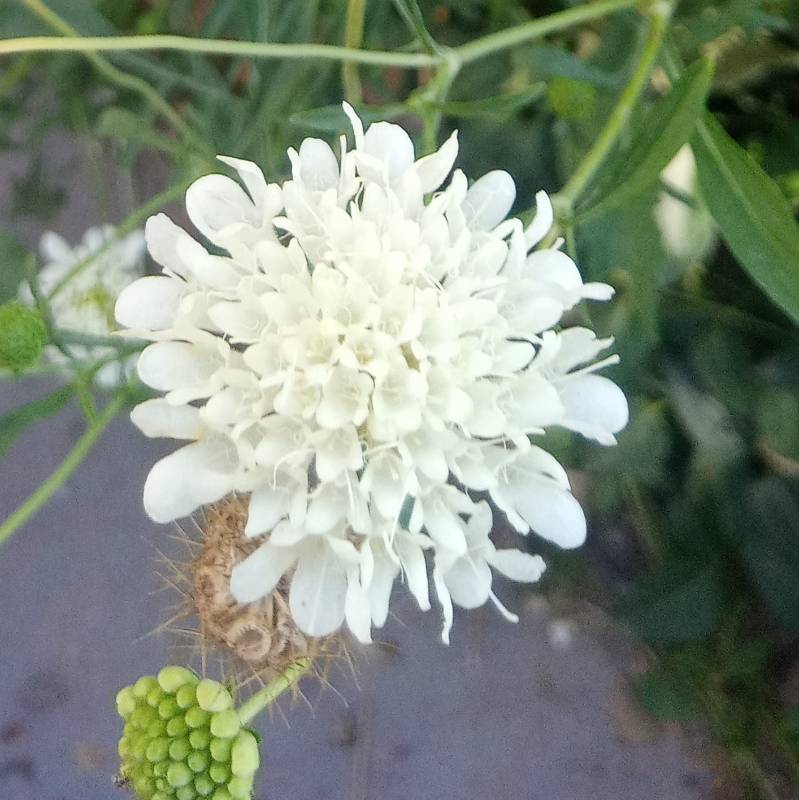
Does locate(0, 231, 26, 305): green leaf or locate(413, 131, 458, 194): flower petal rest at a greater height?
locate(413, 131, 458, 194): flower petal

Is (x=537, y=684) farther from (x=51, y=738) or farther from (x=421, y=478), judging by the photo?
Result: (x=421, y=478)

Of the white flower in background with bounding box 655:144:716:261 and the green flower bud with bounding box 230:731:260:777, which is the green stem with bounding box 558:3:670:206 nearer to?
the white flower in background with bounding box 655:144:716:261

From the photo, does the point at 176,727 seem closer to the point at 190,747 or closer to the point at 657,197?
the point at 190,747

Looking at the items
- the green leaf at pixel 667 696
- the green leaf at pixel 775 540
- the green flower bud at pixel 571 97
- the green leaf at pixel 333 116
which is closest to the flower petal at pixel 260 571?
the green leaf at pixel 333 116

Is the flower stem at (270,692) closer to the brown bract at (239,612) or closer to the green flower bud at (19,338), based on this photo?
the brown bract at (239,612)

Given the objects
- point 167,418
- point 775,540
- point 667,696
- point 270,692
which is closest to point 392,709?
point 667,696

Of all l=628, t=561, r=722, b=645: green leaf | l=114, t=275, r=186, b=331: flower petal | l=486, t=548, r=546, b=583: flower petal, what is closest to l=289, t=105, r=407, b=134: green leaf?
l=114, t=275, r=186, b=331: flower petal

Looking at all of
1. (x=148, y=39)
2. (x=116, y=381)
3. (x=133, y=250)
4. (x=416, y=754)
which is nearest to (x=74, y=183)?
(x=133, y=250)
